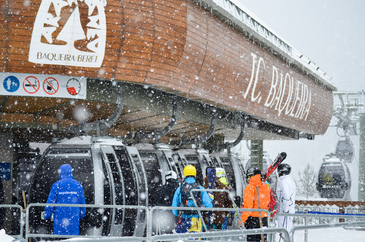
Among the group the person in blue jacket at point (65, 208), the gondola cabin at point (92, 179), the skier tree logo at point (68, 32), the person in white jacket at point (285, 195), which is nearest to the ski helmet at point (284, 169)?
the person in white jacket at point (285, 195)

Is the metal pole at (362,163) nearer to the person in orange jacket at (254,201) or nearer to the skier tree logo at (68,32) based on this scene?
the person in orange jacket at (254,201)

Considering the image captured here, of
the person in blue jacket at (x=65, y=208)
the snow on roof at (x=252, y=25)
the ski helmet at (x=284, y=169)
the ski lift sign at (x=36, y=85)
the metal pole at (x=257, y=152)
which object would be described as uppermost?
the snow on roof at (x=252, y=25)

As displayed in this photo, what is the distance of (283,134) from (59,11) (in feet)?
56.4

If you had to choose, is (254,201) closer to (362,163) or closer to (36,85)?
(36,85)

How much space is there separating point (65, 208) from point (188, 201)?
6.99 feet

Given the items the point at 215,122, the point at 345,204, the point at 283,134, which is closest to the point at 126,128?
the point at 215,122

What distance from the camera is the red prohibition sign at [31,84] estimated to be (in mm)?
11656

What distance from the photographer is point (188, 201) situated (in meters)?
9.20

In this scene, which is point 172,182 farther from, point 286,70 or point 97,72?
point 286,70

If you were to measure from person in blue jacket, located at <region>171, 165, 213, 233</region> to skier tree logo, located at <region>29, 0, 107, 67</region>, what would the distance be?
154 inches

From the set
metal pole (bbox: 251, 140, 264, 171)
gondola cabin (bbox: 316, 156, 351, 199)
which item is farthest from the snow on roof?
gondola cabin (bbox: 316, 156, 351, 199)

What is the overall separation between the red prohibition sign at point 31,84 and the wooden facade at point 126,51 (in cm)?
27

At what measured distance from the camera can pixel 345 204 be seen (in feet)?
96.4

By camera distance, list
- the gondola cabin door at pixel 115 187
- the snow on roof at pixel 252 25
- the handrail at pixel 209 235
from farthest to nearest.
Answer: the snow on roof at pixel 252 25
the gondola cabin door at pixel 115 187
the handrail at pixel 209 235
